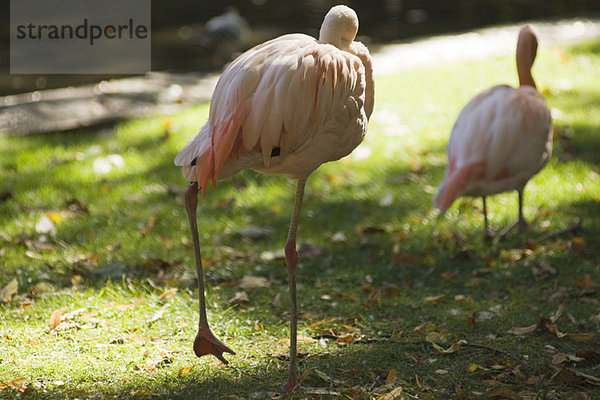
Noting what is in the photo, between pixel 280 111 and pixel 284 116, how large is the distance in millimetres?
23

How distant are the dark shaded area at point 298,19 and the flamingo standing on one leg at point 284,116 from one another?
4.78 m

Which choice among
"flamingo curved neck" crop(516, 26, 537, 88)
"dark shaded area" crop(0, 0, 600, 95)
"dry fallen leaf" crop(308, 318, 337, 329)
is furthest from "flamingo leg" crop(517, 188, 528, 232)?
"dark shaded area" crop(0, 0, 600, 95)

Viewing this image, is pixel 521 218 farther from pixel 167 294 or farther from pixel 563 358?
pixel 167 294

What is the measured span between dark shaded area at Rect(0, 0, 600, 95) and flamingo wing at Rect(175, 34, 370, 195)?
4810mm

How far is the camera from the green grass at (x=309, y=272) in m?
2.99

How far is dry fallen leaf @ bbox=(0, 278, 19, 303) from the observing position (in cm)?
354

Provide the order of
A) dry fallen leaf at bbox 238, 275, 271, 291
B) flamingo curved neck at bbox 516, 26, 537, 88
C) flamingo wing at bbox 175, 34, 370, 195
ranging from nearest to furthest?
1. flamingo wing at bbox 175, 34, 370, 195
2. dry fallen leaf at bbox 238, 275, 271, 291
3. flamingo curved neck at bbox 516, 26, 537, 88

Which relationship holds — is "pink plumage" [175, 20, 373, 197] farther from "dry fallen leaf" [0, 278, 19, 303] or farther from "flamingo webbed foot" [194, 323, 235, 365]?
"dry fallen leaf" [0, 278, 19, 303]

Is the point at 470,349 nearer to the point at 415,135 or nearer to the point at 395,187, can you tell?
the point at 395,187

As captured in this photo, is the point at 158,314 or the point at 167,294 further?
the point at 167,294

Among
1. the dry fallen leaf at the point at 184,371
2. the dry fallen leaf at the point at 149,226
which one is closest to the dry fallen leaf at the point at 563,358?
the dry fallen leaf at the point at 184,371

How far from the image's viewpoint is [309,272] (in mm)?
4113

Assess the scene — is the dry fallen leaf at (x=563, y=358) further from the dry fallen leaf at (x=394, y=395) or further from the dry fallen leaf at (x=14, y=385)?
the dry fallen leaf at (x=14, y=385)

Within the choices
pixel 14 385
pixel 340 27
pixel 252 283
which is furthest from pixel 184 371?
pixel 340 27
